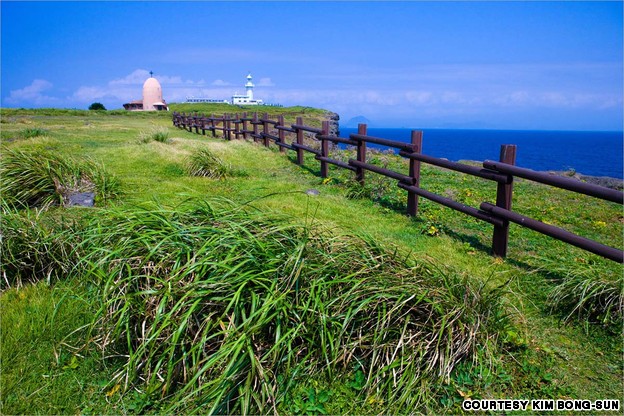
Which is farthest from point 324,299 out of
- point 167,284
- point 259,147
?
point 259,147

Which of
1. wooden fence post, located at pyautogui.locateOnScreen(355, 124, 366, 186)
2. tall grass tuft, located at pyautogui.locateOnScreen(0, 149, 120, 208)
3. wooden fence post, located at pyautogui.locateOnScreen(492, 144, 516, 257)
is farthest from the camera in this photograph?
wooden fence post, located at pyautogui.locateOnScreen(355, 124, 366, 186)

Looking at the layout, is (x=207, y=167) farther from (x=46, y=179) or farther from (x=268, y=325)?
(x=268, y=325)

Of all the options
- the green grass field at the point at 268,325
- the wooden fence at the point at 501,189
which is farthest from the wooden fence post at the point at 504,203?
the green grass field at the point at 268,325

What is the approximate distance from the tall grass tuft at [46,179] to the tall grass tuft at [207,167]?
2.61m

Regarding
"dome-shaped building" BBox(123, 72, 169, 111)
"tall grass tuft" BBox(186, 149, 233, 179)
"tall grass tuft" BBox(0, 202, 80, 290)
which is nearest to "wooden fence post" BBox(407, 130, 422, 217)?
"tall grass tuft" BBox(186, 149, 233, 179)

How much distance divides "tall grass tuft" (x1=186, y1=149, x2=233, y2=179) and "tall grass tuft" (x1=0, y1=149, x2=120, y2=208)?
261cm

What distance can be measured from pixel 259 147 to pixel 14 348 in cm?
1200

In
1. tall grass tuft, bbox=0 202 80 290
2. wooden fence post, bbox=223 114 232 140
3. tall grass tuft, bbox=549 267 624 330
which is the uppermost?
wooden fence post, bbox=223 114 232 140

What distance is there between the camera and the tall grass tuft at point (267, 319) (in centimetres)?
279

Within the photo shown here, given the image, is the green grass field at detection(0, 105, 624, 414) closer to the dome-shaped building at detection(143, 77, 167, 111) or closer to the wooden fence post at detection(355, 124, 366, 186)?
the wooden fence post at detection(355, 124, 366, 186)

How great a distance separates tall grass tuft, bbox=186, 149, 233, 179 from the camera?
9797 millimetres

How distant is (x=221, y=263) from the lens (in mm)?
3074

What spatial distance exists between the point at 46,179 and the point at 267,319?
5358 millimetres

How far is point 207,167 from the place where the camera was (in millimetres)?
9930
